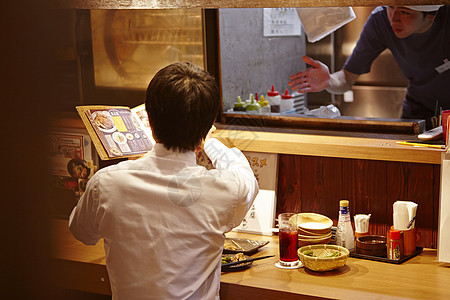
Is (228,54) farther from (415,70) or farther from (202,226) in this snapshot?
(202,226)

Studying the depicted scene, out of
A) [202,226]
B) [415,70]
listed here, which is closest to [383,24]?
[415,70]

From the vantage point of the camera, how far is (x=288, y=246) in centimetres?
195

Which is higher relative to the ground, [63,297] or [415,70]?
[415,70]

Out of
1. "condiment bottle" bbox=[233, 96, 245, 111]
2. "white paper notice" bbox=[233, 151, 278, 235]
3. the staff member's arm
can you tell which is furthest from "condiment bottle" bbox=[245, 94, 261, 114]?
"white paper notice" bbox=[233, 151, 278, 235]

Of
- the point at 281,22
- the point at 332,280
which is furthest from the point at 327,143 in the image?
the point at 281,22

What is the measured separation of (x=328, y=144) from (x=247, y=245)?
20.9 inches

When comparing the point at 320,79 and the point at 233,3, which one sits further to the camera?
the point at 320,79

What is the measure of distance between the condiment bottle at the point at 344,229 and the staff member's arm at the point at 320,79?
4.40 feet

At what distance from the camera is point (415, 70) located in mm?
3463

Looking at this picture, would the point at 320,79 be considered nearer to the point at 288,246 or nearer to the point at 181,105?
the point at 288,246

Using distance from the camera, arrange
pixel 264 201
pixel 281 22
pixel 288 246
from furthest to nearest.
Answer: pixel 281 22, pixel 264 201, pixel 288 246

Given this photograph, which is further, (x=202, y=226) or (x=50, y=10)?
→ (x=202, y=226)

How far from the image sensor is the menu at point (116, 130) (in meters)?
1.79

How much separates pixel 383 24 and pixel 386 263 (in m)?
2.01
